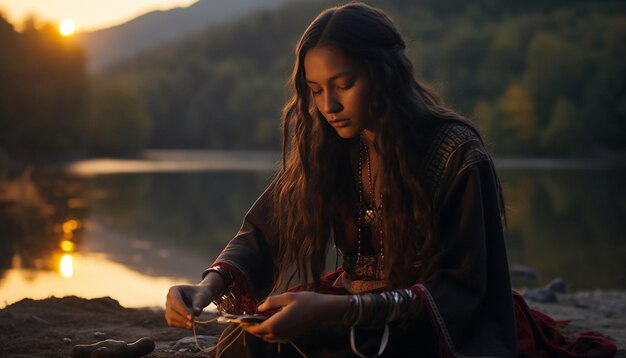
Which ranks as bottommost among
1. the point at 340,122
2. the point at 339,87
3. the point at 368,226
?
the point at 368,226

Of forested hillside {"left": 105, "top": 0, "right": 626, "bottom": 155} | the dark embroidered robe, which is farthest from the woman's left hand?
forested hillside {"left": 105, "top": 0, "right": 626, "bottom": 155}

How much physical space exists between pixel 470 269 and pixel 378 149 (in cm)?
53

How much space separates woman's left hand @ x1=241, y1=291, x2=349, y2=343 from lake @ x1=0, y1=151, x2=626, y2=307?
147cm

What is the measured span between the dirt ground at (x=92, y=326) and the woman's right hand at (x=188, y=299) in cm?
99

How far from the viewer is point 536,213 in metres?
17.2

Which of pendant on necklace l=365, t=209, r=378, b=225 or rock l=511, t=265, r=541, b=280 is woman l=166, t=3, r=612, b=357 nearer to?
pendant on necklace l=365, t=209, r=378, b=225

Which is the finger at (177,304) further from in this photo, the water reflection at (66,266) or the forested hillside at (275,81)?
the water reflection at (66,266)

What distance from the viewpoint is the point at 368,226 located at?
3029mm

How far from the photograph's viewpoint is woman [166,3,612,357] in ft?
8.59

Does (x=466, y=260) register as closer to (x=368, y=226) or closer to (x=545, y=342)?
(x=368, y=226)

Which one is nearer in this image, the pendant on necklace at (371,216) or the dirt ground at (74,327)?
the pendant on necklace at (371,216)

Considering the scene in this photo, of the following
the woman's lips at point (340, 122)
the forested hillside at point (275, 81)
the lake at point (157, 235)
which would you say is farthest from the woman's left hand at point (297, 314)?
the lake at point (157, 235)

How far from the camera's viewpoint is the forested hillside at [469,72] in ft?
207

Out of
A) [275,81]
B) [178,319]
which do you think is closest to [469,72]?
[275,81]
